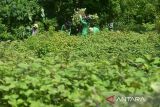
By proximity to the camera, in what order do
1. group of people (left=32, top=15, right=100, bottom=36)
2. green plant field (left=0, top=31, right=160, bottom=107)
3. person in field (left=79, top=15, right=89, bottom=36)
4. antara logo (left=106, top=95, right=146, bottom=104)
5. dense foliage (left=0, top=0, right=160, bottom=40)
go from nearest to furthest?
antara logo (left=106, top=95, right=146, bottom=104), green plant field (left=0, top=31, right=160, bottom=107), group of people (left=32, top=15, right=100, bottom=36), person in field (left=79, top=15, right=89, bottom=36), dense foliage (left=0, top=0, right=160, bottom=40)

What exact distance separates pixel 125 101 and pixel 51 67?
961mm

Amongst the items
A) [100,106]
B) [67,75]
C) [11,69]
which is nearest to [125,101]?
[100,106]

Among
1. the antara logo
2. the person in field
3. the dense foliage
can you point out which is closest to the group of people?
the person in field

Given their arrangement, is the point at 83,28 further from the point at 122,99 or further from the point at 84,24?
the point at 122,99

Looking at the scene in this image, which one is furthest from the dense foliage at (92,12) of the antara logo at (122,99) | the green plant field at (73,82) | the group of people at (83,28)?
the antara logo at (122,99)

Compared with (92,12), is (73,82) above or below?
above

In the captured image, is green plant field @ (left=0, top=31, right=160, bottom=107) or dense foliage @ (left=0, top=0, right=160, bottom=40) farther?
dense foliage @ (left=0, top=0, right=160, bottom=40)

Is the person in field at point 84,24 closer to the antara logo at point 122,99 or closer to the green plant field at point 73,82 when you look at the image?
the green plant field at point 73,82

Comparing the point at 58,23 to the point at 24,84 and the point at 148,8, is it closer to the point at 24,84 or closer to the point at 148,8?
the point at 148,8

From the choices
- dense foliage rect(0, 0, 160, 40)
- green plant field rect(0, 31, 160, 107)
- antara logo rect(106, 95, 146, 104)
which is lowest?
dense foliage rect(0, 0, 160, 40)

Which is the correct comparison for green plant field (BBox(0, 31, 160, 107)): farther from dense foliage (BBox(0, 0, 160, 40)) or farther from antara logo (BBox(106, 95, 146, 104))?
dense foliage (BBox(0, 0, 160, 40))

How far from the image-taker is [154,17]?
1852 cm

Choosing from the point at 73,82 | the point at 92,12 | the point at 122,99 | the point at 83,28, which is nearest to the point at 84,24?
the point at 83,28

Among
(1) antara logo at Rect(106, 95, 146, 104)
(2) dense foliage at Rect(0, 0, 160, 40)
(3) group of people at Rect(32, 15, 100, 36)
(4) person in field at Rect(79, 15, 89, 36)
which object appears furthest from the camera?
(2) dense foliage at Rect(0, 0, 160, 40)
